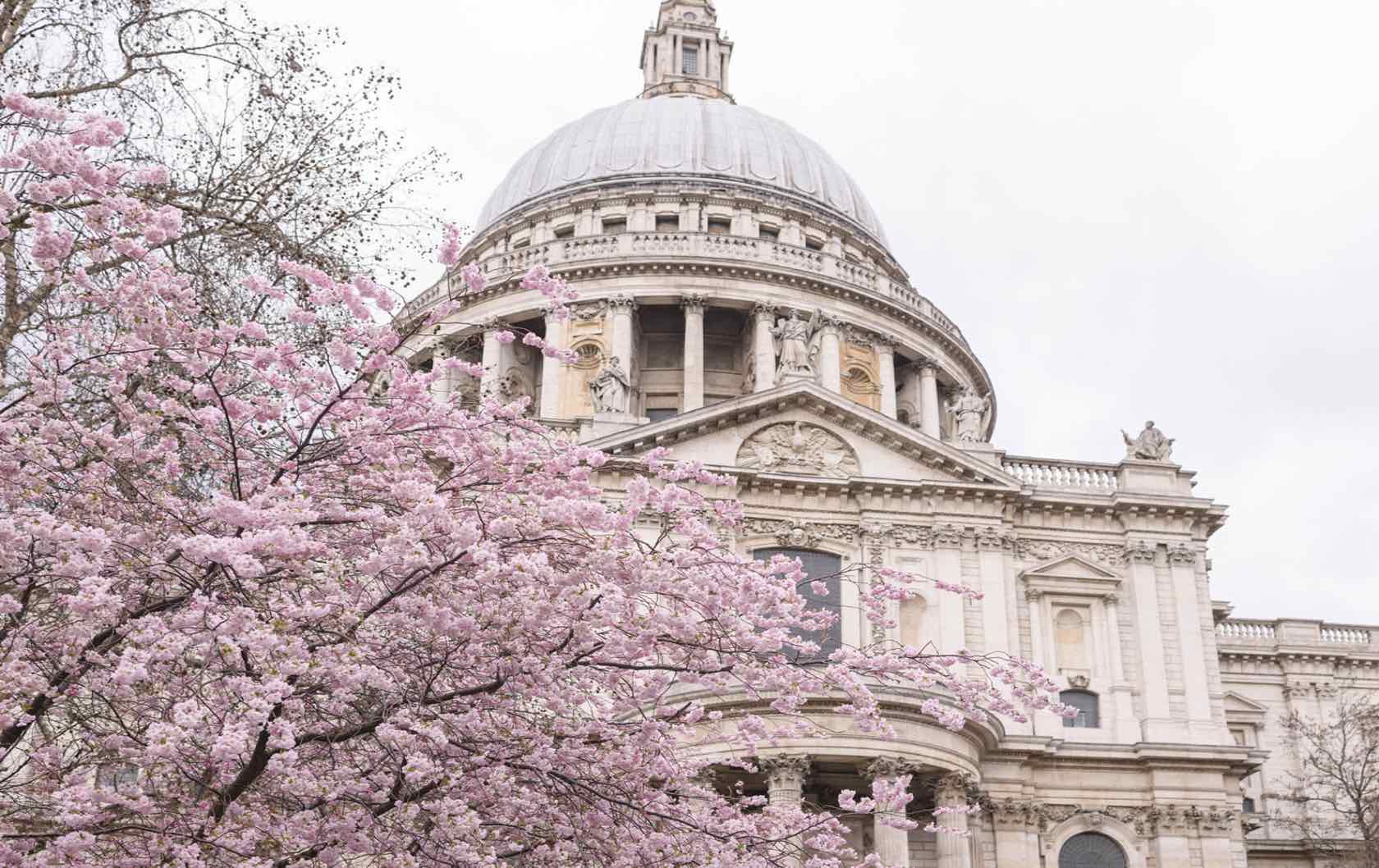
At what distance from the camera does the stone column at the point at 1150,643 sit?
1326 inches

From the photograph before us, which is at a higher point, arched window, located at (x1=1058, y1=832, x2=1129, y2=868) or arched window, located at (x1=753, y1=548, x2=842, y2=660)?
arched window, located at (x1=753, y1=548, x2=842, y2=660)

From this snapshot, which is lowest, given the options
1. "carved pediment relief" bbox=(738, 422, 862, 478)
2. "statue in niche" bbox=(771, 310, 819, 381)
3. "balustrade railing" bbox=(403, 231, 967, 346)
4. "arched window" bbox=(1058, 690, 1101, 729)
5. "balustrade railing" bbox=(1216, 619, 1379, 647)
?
"arched window" bbox=(1058, 690, 1101, 729)

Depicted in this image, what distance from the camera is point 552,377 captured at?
48688 mm

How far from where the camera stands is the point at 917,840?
31391 millimetres

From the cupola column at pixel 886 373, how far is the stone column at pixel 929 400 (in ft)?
3.47

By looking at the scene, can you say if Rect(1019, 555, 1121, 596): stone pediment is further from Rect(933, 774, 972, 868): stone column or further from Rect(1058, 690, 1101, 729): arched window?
Rect(933, 774, 972, 868): stone column

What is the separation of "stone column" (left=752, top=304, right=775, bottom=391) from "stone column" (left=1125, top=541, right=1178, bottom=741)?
1508 centimetres

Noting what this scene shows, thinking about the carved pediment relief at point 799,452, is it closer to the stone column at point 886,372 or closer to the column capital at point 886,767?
the column capital at point 886,767

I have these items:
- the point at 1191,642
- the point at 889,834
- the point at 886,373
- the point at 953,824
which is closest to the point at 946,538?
the point at 1191,642

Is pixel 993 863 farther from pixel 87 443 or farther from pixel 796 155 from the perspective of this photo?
pixel 796 155

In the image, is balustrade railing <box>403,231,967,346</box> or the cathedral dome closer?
balustrade railing <box>403,231,967,346</box>

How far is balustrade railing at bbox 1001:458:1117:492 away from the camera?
36.3 m

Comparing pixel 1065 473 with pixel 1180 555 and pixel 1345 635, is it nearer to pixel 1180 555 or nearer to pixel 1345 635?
pixel 1180 555

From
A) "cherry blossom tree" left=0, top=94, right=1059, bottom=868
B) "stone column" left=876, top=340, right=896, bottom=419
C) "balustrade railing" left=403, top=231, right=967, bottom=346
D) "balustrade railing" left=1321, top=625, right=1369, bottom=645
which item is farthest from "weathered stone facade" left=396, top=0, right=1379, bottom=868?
"cherry blossom tree" left=0, top=94, right=1059, bottom=868
